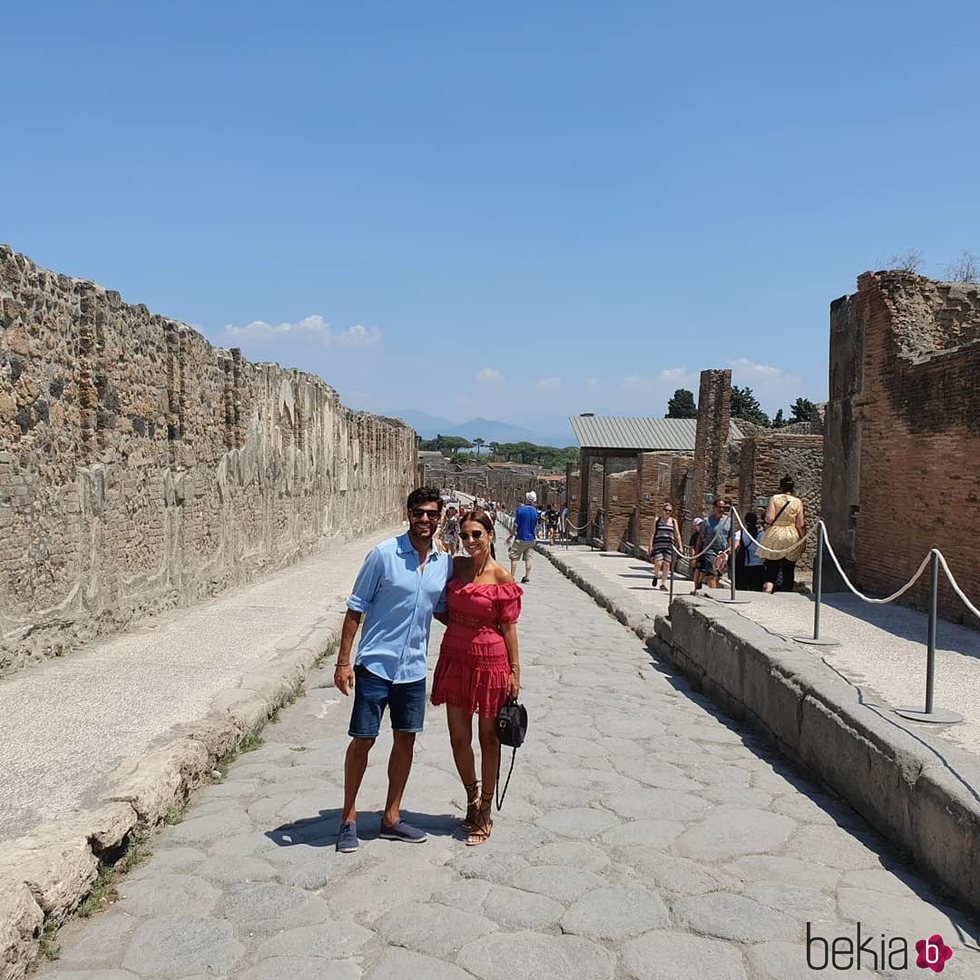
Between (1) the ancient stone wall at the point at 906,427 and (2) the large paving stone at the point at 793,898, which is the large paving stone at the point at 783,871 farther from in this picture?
(1) the ancient stone wall at the point at 906,427

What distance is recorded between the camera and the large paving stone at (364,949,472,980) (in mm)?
2775

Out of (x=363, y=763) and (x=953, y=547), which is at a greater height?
(x=953, y=547)

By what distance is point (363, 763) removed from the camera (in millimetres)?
3758

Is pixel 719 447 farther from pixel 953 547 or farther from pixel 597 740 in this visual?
pixel 597 740

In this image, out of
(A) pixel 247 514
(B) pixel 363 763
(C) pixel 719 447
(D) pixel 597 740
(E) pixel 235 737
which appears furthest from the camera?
(C) pixel 719 447

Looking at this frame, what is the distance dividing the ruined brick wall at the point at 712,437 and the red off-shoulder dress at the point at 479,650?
49.6 ft

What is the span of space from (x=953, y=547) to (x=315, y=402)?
38.6 feet

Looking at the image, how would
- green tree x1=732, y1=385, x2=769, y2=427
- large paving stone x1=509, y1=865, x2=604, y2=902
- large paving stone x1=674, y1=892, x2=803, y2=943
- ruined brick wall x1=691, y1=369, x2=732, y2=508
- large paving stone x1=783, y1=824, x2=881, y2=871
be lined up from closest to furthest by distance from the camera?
large paving stone x1=674, y1=892, x2=803, y2=943 → large paving stone x1=509, y1=865, x2=604, y2=902 → large paving stone x1=783, y1=824, x2=881, y2=871 → ruined brick wall x1=691, y1=369, x2=732, y2=508 → green tree x1=732, y1=385, x2=769, y2=427

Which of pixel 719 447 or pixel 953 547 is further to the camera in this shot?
pixel 719 447

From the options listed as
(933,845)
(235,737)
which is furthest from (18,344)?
(933,845)

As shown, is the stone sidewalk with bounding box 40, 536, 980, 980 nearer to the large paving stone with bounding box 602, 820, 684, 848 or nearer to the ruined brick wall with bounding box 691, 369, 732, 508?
the large paving stone with bounding box 602, 820, 684, 848

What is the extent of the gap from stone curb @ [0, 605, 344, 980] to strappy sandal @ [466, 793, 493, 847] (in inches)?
47.5

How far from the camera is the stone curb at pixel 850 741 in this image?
136 inches

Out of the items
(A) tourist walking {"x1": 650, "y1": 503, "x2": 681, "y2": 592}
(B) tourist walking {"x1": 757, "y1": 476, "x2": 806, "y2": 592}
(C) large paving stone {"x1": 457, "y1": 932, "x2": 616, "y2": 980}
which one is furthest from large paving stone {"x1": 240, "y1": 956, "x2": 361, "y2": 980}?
(A) tourist walking {"x1": 650, "y1": 503, "x2": 681, "y2": 592}
